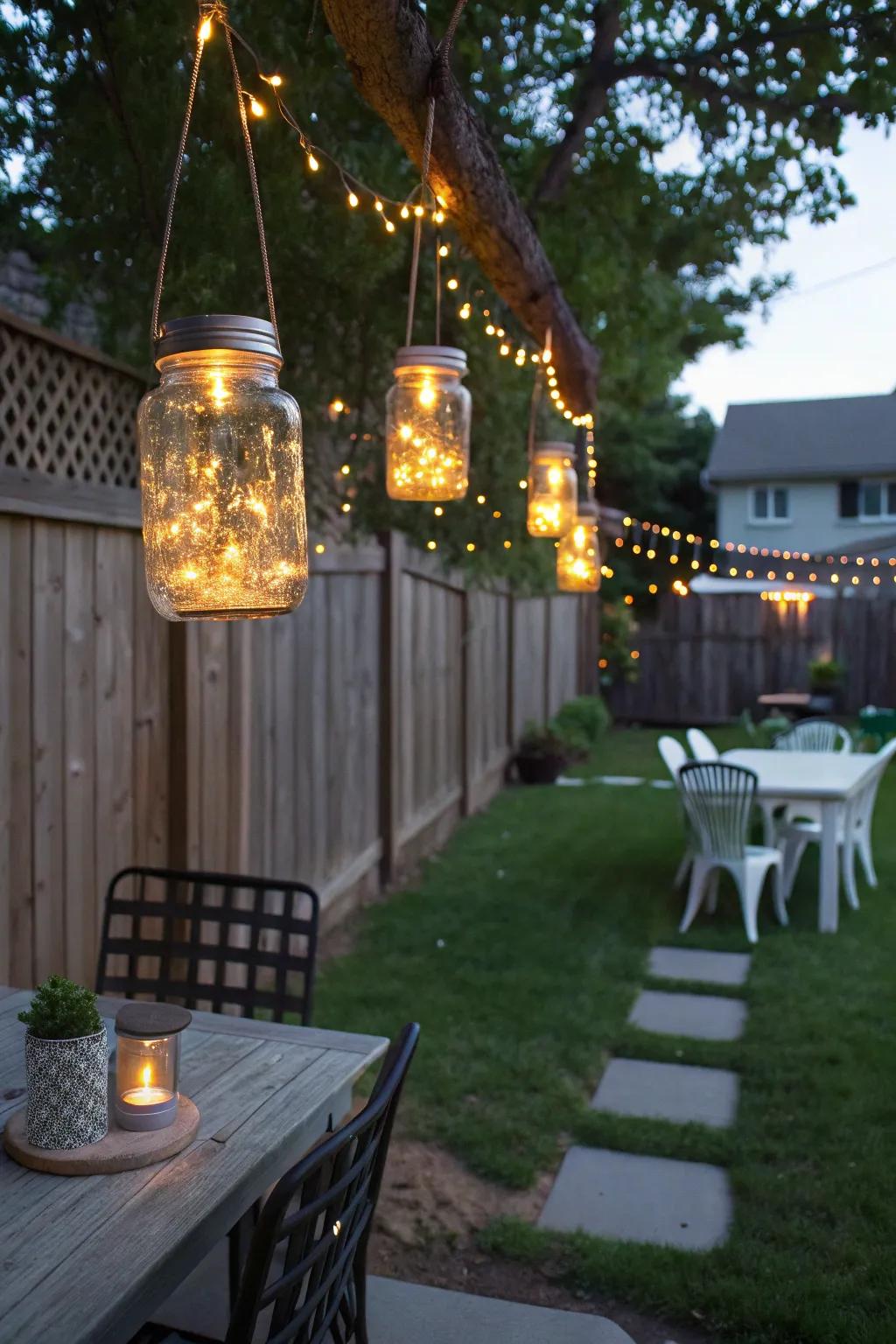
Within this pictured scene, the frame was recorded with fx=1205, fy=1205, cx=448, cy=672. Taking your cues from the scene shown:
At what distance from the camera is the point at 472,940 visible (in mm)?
5602

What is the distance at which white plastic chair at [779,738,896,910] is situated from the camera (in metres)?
6.25

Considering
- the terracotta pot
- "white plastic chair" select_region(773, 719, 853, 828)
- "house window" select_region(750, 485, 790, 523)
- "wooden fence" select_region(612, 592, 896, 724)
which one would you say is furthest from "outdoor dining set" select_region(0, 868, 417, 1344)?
"house window" select_region(750, 485, 790, 523)

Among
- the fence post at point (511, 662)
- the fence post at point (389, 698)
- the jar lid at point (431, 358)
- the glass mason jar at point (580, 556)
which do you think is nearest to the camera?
the jar lid at point (431, 358)

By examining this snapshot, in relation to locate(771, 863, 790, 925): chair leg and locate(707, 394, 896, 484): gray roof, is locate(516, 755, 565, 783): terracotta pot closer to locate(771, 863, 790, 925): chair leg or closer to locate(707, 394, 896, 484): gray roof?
locate(771, 863, 790, 925): chair leg

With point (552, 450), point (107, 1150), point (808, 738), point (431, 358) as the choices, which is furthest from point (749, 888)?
point (107, 1150)

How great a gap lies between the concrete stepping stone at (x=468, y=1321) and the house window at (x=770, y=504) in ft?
63.9

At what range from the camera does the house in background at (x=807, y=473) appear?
2006 centimetres

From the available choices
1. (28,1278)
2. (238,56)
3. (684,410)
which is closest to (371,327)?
(238,56)

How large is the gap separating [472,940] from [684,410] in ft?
64.6

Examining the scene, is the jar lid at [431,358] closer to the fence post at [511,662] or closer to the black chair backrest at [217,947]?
the black chair backrest at [217,947]

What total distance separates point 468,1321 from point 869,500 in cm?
1940

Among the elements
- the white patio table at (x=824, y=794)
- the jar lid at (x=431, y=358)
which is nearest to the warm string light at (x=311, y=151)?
the jar lid at (x=431, y=358)

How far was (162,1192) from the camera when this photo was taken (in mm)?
1705

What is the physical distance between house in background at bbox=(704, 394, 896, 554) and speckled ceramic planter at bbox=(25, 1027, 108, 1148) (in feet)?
63.4
